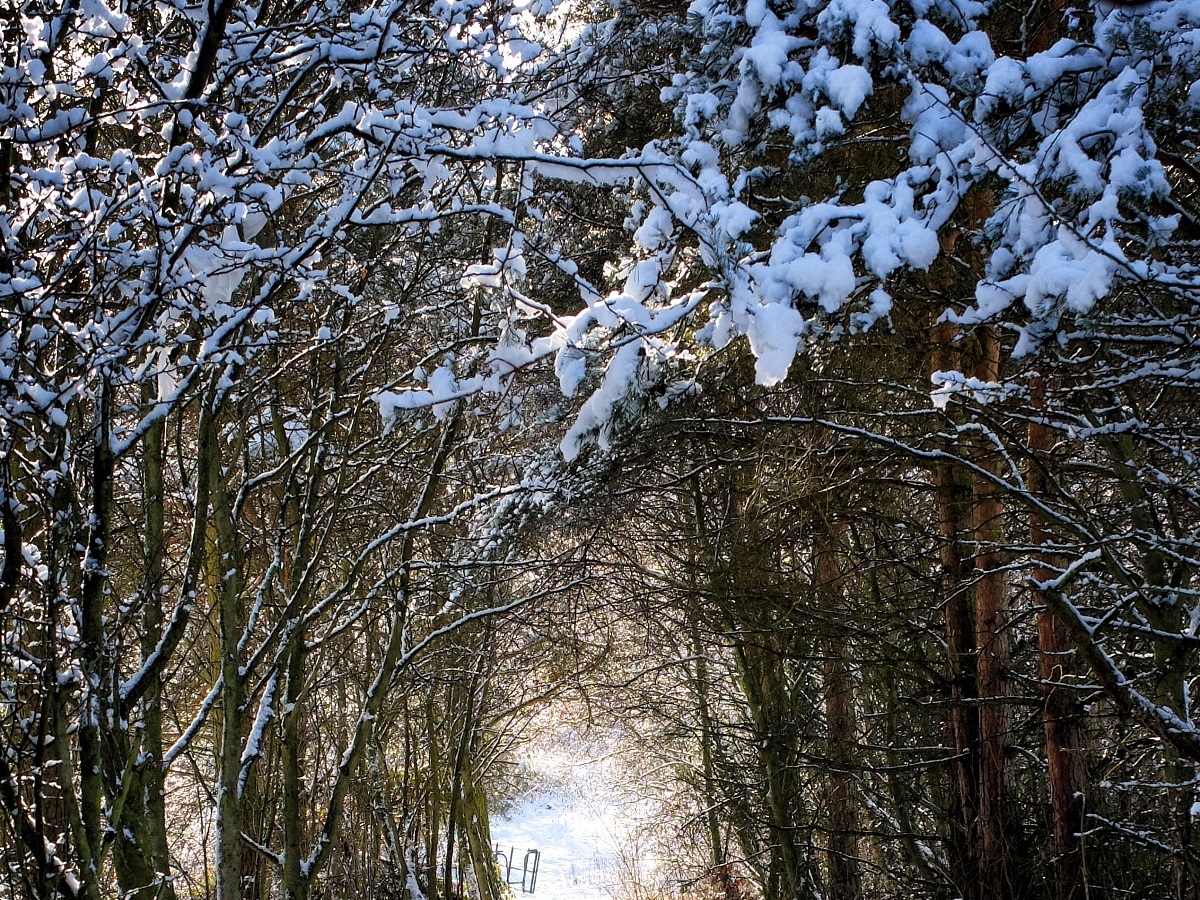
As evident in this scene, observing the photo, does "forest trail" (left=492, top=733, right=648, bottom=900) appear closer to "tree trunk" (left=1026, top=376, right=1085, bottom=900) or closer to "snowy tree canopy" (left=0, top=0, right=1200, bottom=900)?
"tree trunk" (left=1026, top=376, right=1085, bottom=900)

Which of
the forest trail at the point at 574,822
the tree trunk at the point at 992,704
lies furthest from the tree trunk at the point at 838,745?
the forest trail at the point at 574,822

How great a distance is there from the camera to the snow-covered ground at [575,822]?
42.7ft

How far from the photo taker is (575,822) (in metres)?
20.6

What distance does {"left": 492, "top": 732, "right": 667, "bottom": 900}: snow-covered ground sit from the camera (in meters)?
13.0

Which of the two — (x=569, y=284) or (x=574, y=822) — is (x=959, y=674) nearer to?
(x=569, y=284)

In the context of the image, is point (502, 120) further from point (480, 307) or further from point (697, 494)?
point (697, 494)

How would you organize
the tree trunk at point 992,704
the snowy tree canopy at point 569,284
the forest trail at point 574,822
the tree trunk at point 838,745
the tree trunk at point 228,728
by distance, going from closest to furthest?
1. the snowy tree canopy at point 569,284
2. the tree trunk at point 228,728
3. the tree trunk at point 992,704
4. the tree trunk at point 838,745
5. the forest trail at point 574,822

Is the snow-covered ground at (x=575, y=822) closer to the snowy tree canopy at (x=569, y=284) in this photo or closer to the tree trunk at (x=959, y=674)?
the tree trunk at (x=959, y=674)

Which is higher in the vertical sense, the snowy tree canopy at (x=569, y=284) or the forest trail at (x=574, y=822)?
the snowy tree canopy at (x=569, y=284)

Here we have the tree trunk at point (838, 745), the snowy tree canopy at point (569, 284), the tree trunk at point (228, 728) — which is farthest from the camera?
the tree trunk at point (838, 745)

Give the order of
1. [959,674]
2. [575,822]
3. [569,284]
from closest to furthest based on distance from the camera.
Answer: [959,674] → [569,284] → [575,822]

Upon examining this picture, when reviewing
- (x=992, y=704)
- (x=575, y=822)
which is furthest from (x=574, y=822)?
(x=992, y=704)

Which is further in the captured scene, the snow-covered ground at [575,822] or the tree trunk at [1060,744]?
the snow-covered ground at [575,822]

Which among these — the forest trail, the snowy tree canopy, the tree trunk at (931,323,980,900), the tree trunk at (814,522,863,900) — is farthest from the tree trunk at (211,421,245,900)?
the forest trail
